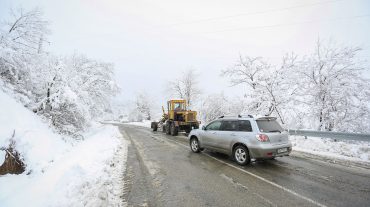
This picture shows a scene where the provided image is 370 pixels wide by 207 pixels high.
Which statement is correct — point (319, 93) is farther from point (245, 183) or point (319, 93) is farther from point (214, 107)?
point (214, 107)

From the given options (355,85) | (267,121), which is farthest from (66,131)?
(355,85)

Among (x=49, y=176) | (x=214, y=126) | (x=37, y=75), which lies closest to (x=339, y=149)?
(x=214, y=126)

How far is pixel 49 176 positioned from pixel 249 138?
5.98 meters

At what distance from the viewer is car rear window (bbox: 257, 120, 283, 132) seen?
5910 mm

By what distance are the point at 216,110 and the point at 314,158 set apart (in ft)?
79.0

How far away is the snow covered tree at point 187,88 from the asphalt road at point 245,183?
28782 mm

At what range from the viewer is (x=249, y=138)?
19.3ft

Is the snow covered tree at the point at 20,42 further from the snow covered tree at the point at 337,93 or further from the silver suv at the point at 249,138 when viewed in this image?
the snow covered tree at the point at 337,93

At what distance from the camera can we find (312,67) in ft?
42.5

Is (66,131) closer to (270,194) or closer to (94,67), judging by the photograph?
(94,67)

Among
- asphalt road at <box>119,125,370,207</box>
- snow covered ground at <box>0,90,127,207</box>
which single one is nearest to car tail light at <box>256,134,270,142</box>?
asphalt road at <box>119,125,370,207</box>

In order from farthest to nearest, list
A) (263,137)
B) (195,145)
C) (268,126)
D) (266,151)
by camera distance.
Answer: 1. (195,145)
2. (268,126)
3. (263,137)
4. (266,151)

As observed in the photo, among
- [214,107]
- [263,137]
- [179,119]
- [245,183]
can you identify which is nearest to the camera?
[245,183]

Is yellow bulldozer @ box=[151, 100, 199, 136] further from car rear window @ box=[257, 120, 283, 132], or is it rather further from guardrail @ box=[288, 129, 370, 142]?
car rear window @ box=[257, 120, 283, 132]
